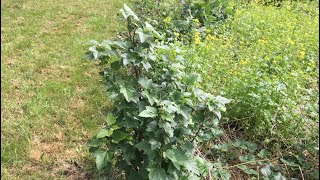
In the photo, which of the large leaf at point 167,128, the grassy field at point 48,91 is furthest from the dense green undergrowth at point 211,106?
the grassy field at point 48,91

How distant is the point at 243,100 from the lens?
305cm

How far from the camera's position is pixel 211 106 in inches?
80.7

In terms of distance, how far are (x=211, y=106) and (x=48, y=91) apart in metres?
2.33

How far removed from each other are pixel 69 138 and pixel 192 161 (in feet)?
4.87

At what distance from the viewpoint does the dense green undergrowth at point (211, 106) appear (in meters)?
2.09

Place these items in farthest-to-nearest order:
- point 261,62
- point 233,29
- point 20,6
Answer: point 20,6 < point 233,29 < point 261,62

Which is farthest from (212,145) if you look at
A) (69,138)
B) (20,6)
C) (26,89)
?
(20,6)

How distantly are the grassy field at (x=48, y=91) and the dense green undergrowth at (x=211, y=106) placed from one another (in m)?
0.49

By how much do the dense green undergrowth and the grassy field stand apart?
489 millimetres

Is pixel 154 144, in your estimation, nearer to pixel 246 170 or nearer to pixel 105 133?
pixel 105 133

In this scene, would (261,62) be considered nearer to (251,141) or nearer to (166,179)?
(251,141)

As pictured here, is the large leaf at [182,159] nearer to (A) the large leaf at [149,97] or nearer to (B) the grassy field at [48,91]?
(A) the large leaf at [149,97]

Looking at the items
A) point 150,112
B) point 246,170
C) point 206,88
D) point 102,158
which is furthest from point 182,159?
point 206,88

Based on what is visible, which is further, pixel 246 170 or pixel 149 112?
pixel 246 170
